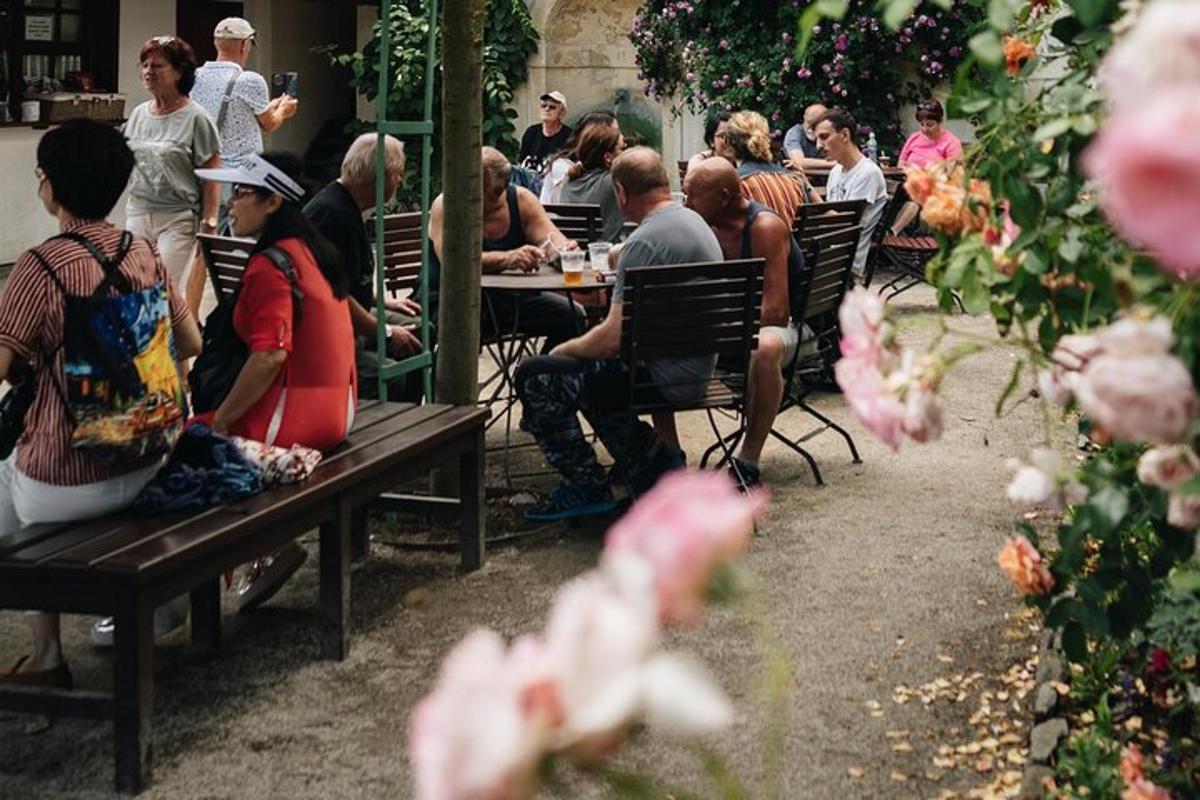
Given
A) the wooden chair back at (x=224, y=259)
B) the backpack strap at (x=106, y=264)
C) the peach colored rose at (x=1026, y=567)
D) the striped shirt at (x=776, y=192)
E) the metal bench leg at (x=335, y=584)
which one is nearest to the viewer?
the peach colored rose at (x=1026, y=567)

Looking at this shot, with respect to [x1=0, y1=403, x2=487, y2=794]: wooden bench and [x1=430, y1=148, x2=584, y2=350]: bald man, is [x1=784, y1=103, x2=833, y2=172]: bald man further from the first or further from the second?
[x1=0, y1=403, x2=487, y2=794]: wooden bench

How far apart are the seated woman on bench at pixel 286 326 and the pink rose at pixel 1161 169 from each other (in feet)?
14.8

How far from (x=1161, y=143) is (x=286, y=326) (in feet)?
15.0

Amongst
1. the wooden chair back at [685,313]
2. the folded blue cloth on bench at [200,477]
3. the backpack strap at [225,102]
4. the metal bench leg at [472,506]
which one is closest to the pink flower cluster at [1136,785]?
the folded blue cloth on bench at [200,477]

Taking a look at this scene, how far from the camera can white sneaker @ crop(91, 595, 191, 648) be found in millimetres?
5527

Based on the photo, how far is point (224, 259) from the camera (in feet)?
24.5

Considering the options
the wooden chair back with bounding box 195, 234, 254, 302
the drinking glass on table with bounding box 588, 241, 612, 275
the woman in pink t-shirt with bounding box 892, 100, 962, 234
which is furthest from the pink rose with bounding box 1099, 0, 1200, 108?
the woman in pink t-shirt with bounding box 892, 100, 962, 234

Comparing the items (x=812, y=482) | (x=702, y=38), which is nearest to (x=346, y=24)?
(x=702, y=38)

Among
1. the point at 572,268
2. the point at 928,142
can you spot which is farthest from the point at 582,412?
the point at 928,142

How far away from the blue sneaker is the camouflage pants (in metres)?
0.03

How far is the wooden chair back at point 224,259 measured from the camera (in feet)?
24.2

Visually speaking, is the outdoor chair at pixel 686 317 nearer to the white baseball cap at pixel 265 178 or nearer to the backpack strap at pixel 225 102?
the white baseball cap at pixel 265 178

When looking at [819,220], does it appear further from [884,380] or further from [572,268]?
[884,380]

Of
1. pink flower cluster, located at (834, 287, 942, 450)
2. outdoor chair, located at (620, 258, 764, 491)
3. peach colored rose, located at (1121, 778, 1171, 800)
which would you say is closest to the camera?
pink flower cluster, located at (834, 287, 942, 450)
